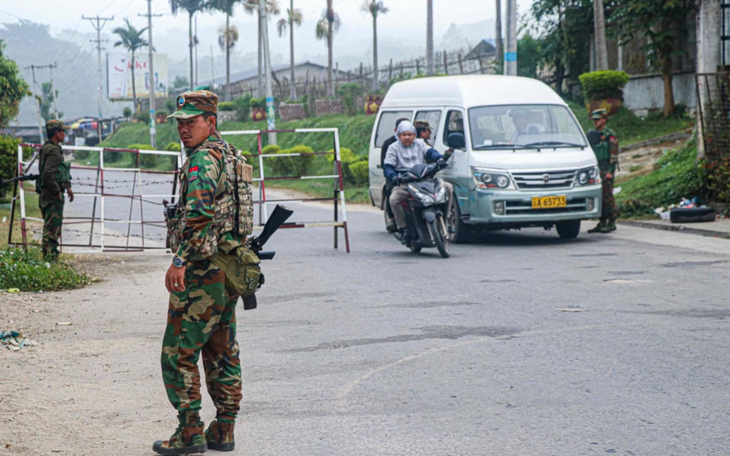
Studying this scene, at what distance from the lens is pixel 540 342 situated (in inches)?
266

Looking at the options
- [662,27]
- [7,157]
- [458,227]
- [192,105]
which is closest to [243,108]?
[662,27]

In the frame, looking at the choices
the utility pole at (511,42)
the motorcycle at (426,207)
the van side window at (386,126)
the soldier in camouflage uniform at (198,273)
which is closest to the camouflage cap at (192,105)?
the soldier in camouflage uniform at (198,273)

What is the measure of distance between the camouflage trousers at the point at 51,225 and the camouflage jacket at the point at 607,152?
776 cm

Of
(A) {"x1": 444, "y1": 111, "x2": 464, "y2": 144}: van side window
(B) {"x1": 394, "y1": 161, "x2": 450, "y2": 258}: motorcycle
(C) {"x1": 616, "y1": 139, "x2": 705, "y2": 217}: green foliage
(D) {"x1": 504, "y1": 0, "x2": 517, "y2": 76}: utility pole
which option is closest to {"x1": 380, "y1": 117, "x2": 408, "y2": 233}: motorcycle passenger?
(B) {"x1": 394, "y1": 161, "x2": 450, "y2": 258}: motorcycle

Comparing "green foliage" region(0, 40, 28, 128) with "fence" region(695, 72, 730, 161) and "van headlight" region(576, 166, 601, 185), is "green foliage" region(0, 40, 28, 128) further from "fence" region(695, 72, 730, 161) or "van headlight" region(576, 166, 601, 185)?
"fence" region(695, 72, 730, 161)

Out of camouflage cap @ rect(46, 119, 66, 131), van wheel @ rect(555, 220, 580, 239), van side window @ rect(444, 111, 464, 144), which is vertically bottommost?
van wheel @ rect(555, 220, 580, 239)

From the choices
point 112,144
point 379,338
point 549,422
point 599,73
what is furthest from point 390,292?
point 112,144

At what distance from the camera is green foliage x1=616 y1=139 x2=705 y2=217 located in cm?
1620

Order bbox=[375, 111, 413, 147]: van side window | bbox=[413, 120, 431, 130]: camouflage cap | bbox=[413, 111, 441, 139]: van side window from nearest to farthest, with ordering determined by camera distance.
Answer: bbox=[413, 120, 431, 130]: camouflage cap → bbox=[413, 111, 441, 139]: van side window → bbox=[375, 111, 413, 147]: van side window

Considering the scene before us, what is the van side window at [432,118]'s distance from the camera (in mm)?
14406

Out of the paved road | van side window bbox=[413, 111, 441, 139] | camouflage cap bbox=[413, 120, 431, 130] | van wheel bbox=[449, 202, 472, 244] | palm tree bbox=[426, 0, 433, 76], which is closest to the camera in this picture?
the paved road

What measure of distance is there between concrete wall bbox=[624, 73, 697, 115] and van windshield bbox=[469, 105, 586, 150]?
454 inches

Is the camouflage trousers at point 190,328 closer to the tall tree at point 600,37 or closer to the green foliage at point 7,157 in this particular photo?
the green foliage at point 7,157

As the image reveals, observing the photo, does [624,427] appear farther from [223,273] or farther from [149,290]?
[149,290]
